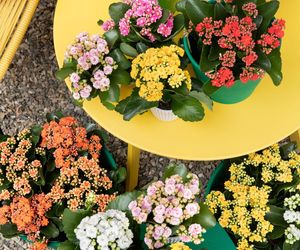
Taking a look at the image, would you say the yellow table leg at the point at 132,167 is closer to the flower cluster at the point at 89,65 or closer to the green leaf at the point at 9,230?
the green leaf at the point at 9,230

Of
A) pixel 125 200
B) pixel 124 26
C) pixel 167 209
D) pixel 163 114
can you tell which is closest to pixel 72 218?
pixel 125 200

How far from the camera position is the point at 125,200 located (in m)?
1.08

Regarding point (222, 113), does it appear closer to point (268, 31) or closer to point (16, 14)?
point (268, 31)

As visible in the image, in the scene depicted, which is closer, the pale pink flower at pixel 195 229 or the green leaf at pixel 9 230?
the pale pink flower at pixel 195 229

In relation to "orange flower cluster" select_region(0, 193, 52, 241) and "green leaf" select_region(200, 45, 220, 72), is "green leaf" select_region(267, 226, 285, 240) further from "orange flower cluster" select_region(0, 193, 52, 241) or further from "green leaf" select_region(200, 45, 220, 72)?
"orange flower cluster" select_region(0, 193, 52, 241)

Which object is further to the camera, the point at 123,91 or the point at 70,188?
the point at 70,188

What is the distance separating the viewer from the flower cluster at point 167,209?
0.96m

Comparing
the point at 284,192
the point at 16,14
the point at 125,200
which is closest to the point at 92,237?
the point at 125,200

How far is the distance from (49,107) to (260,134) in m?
1.03

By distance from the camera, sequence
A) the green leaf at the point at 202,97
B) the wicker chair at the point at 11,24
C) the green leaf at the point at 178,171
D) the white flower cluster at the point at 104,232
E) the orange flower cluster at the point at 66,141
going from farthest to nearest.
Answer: the wicker chair at the point at 11,24 → the orange flower cluster at the point at 66,141 → the green leaf at the point at 202,97 → the green leaf at the point at 178,171 → the white flower cluster at the point at 104,232

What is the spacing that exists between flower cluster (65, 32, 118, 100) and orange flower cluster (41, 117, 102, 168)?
31 cm

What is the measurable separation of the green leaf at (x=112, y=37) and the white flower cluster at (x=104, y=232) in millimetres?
412

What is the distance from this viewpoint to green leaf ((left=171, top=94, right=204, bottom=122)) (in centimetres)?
109

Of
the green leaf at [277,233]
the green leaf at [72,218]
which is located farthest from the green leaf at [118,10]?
the green leaf at [277,233]
